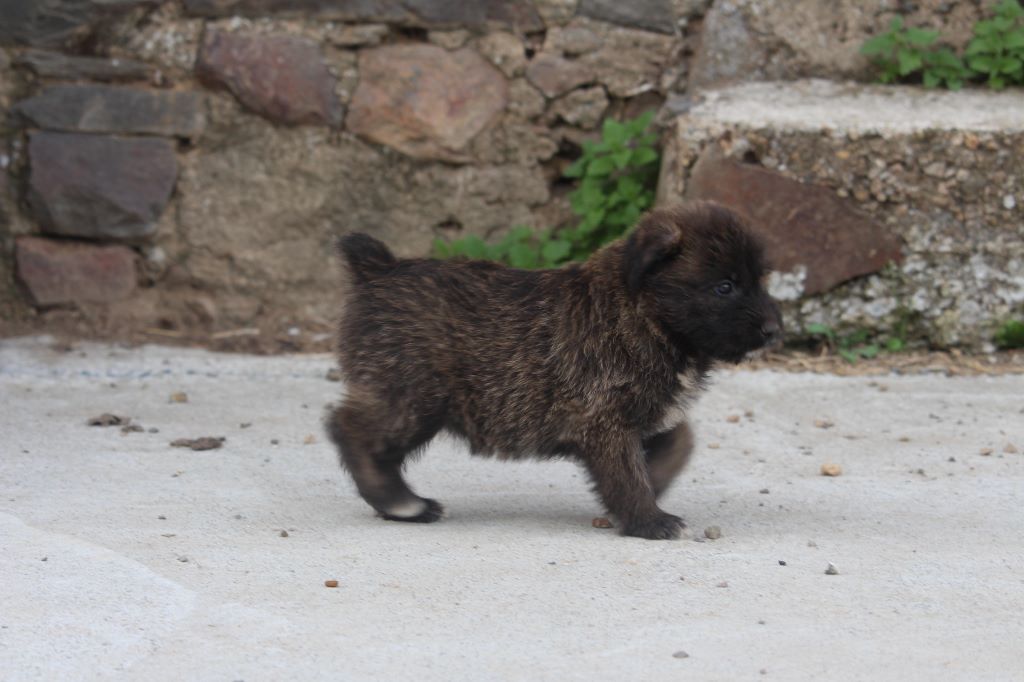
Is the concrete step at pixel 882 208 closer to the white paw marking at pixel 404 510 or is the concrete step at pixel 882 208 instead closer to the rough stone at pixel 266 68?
the rough stone at pixel 266 68

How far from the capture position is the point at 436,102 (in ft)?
23.9

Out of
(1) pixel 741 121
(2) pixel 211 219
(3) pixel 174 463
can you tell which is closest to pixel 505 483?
(3) pixel 174 463

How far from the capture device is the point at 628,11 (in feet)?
24.1

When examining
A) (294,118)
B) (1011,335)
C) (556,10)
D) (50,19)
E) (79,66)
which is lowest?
(1011,335)

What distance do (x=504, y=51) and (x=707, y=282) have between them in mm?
3500

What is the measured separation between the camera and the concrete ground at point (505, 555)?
3.04 meters

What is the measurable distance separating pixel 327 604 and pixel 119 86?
4606mm

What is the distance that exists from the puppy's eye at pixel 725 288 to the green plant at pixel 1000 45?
3533 mm

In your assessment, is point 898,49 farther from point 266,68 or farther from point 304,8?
point 266,68

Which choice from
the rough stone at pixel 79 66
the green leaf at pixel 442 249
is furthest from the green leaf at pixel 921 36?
the rough stone at pixel 79 66

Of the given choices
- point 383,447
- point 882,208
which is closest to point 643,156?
point 882,208

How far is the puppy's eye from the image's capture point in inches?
166

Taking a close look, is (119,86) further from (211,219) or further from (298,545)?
(298,545)

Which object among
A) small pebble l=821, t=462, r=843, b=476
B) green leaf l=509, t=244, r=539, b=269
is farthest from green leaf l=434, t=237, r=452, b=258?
small pebble l=821, t=462, r=843, b=476
